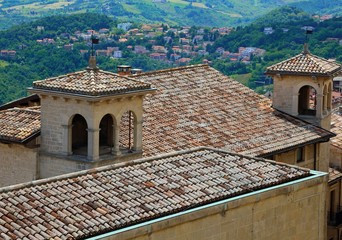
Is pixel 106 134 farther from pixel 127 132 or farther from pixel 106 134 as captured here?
pixel 127 132

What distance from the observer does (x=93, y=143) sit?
96.4 ft

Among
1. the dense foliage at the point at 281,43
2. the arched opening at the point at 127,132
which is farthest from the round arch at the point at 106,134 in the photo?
the dense foliage at the point at 281,43

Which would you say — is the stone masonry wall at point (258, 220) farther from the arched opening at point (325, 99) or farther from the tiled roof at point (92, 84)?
the arched opening at point (325, 99)

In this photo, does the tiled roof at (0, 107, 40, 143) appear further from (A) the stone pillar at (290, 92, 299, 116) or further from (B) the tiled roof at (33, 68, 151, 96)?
(A) the stone pillar at (290, 92, 299, 116)

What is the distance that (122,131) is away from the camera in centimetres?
3247

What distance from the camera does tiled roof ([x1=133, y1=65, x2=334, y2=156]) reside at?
1371 inches

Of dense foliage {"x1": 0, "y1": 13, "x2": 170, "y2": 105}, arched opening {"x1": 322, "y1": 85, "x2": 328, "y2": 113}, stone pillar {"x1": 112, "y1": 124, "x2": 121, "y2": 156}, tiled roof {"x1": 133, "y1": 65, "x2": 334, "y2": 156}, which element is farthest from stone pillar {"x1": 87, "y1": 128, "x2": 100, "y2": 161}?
dense foliage {"x1": 0, "y1": 13, "x2": 170, "y2": 105}

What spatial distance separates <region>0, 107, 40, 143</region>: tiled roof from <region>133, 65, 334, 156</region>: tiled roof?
322 centimetres

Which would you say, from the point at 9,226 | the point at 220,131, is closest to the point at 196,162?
the point at 9,226

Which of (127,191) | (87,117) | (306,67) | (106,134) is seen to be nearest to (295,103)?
(306,67)

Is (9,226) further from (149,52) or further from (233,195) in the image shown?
(149,52)

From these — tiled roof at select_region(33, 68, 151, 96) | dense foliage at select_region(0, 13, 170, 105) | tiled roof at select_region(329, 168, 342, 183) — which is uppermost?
tiled roof at select_region(33, 68, 151, 96)

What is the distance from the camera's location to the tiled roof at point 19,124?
101 feet

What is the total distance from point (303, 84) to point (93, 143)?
43.9 ft
